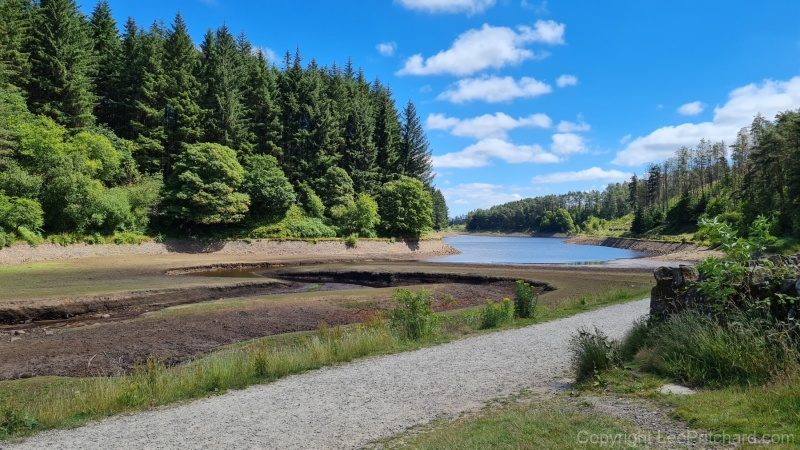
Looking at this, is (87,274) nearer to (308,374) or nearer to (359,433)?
(308,374)

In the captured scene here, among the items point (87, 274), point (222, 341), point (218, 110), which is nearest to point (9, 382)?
point (222, 341)

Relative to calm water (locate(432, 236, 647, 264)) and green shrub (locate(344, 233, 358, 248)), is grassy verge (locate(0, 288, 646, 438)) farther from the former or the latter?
green shrub (locate(344, 233, 358, 248))

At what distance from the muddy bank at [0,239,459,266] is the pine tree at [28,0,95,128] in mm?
16645

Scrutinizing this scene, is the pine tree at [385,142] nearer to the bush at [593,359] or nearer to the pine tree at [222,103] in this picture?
the pine tree at [222,103]

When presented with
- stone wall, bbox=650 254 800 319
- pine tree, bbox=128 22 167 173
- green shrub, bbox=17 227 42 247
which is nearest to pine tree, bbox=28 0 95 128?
pine tree, bbox=128 22 167 173

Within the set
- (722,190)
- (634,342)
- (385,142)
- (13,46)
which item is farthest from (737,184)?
(13,46)

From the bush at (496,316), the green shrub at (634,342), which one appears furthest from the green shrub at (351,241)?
the green shrub at (634,342)

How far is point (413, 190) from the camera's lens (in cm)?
7044

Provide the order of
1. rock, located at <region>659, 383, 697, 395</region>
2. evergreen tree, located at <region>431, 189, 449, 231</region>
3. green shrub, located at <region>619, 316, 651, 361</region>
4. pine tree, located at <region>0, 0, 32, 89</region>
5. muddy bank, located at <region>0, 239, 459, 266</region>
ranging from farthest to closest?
1. evergreen tree, located at <region>431, 189, 449, 231</region>
2. pine tree, located at <region>0, 0, 32, 89</region>
3. muddy bank, located at <region>0, 239, 459, 266</region>
4. green shrub, located at <region>619, 316, 651, 361</region>
5. rock, located at <region>659, 383, 697, 395</region>

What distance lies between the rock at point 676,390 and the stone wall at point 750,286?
1.82m

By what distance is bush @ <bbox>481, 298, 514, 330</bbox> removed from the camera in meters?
14.1

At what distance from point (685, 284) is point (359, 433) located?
6.89 m

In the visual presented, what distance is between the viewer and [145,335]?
47.0ft

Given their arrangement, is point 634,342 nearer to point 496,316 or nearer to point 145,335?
point 496,316
